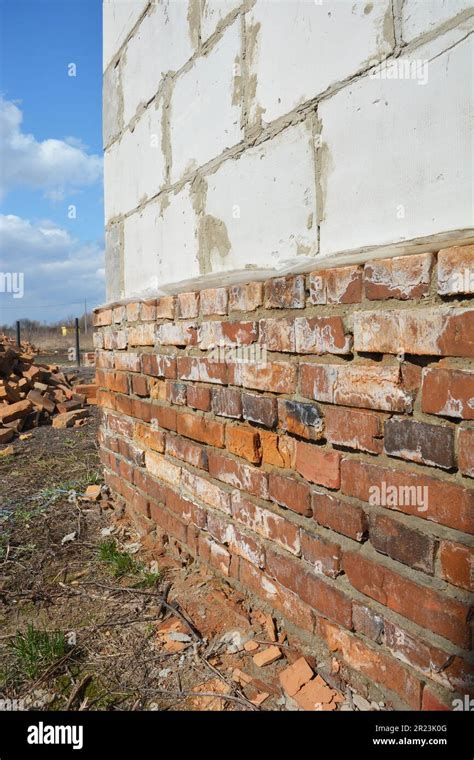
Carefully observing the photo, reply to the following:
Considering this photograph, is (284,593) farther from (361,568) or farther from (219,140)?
(219,140)

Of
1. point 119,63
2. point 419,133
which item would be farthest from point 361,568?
point 119,63

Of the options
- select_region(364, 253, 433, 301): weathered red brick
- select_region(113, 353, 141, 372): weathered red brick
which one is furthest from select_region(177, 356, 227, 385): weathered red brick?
select_region(364, 253, 433, 301): weathered red brick

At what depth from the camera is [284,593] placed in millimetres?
1658

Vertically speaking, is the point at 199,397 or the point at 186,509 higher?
the point at 199,397

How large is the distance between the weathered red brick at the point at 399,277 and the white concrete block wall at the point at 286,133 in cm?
3

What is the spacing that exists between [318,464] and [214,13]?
5.64 feet

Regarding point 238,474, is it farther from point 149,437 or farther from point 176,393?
point 149,437

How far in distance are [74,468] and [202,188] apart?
2.90 m

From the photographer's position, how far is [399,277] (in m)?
1.20

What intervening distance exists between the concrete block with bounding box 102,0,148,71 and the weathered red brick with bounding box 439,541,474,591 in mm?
2676

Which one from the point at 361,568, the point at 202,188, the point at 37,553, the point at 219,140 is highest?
the point at 219,140

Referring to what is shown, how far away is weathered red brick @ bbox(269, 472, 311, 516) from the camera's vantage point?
153cm

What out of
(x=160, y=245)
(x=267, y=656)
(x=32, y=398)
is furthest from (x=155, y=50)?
(x=32, y=398)

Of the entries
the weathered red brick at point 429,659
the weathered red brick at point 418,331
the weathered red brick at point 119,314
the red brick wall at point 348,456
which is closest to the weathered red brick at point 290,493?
the red brick wall at point 348,456
